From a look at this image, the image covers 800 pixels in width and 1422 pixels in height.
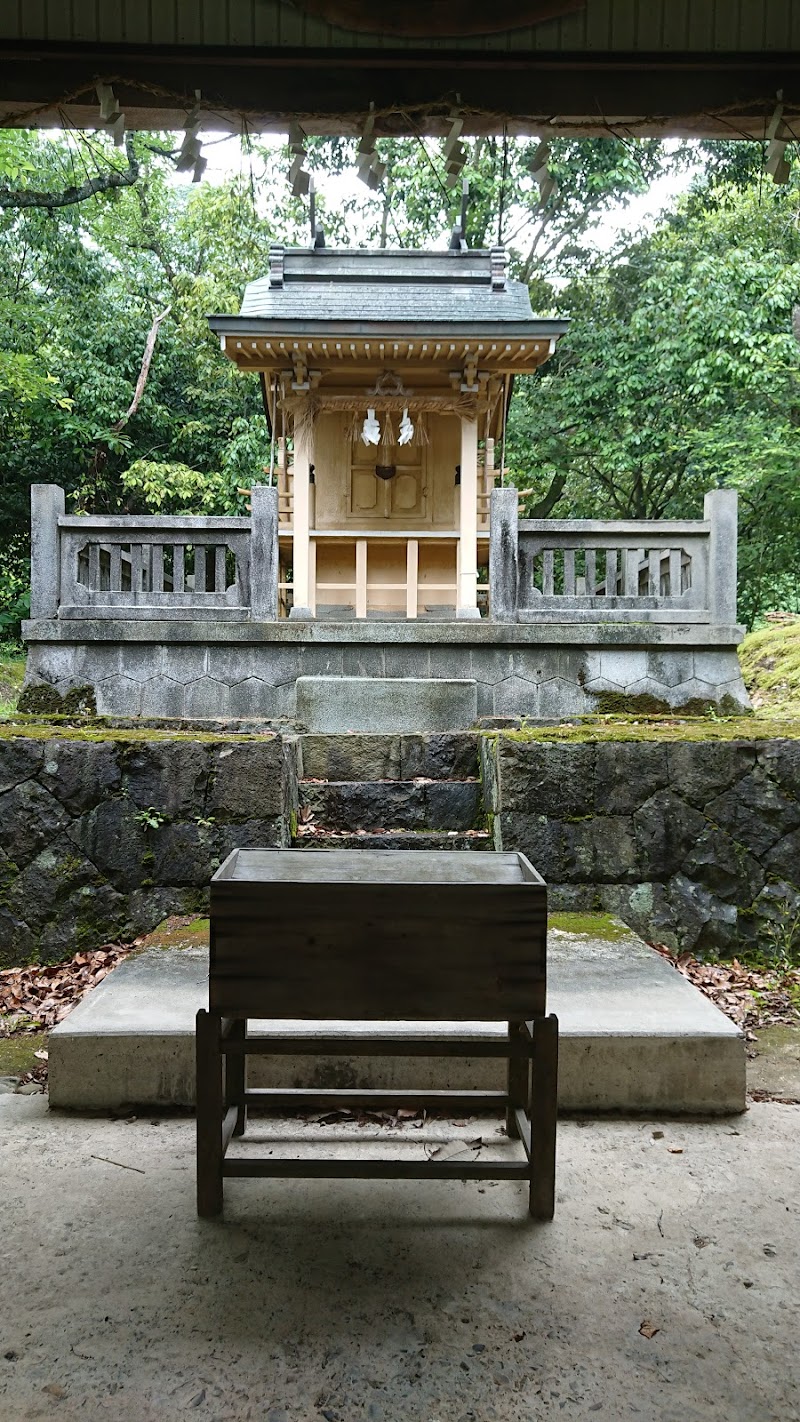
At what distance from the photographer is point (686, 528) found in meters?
7.00

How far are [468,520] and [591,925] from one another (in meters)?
6.14

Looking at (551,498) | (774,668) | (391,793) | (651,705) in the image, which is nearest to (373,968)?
(391,793)

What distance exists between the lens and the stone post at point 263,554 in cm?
697

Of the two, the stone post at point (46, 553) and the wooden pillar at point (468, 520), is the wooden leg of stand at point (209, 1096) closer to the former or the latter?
the stone post at point (46, 553)

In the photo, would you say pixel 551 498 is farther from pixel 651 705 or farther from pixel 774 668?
pixel 651 705

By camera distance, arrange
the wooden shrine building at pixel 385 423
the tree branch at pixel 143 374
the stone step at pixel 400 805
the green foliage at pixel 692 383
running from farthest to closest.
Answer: the tree branch at pixel 143 374 < the green foliage at pixel 692 383 < the wooden shrine building at pixel 385 423 < the stone step at pixel 400 805

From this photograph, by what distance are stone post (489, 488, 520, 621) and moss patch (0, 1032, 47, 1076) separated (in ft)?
15.4

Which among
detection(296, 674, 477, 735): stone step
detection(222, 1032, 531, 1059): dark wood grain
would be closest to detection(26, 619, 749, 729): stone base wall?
detection(296, 674, 477, 735): stone step

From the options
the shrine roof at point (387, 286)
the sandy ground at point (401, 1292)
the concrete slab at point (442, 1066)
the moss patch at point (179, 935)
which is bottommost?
the sandy ground at point (401, 1292)

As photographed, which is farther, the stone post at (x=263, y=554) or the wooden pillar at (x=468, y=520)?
the wooden pillar at (x=468, y=520)

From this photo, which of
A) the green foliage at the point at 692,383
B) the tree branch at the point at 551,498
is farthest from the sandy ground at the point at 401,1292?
the tree branch at the point at 551,498

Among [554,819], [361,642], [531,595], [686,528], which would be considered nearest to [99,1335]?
[554,819]

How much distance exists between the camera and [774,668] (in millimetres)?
9008

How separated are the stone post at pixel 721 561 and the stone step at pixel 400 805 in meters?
3.22
